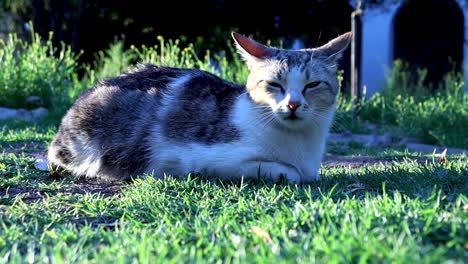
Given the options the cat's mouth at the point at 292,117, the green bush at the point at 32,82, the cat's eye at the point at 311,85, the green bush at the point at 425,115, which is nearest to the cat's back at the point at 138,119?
the cat's mouth at the point at 292,117

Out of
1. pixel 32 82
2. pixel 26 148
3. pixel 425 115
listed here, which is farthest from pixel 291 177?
pixel 32 82

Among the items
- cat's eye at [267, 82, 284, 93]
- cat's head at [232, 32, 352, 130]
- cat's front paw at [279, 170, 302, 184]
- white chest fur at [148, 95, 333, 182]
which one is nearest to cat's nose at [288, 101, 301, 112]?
cat's head at [232, 32, 352, 130]

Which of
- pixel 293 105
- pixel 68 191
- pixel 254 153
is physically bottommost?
pixel 68 191

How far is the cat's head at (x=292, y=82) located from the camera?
11.2 ft

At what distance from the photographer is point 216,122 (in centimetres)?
371

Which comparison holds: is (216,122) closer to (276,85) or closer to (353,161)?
(276,85)

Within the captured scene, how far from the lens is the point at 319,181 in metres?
3.60

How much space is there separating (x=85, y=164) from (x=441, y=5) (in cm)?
1254

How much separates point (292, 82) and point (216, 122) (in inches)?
21.9

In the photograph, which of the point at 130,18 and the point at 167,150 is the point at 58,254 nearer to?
the point at 167,150

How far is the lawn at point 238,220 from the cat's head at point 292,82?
1.31ft

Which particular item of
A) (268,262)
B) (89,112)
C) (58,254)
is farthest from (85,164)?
(268,262)

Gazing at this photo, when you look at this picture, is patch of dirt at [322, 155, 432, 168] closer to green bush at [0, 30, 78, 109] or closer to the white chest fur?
the white chest fur

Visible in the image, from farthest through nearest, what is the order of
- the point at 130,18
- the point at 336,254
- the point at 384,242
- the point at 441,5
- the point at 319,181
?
1. the point at 130,18
2. the point at 441,5
3. the point at 319,181
4. the point at 384,242
5. the point at 336,254
